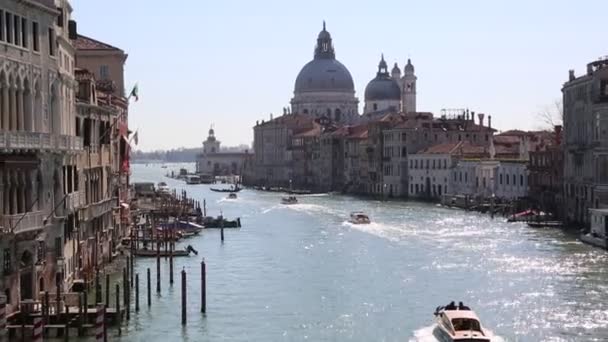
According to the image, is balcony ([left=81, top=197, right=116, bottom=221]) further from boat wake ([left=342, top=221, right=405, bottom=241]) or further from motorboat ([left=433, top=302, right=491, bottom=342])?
boat wake ([left=342, top=221, right=405, bottom=241])

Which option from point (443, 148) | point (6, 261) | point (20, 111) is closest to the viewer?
point (6, 261)

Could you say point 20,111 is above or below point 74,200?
above

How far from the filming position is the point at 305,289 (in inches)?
1159

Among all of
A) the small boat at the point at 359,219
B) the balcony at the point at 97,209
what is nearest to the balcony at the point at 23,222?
the balcony at the point at 97,209

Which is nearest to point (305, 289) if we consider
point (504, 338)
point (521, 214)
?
point (504, 338)

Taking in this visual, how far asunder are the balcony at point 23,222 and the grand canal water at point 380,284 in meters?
2.51

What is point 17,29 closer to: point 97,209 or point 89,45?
point 97,209

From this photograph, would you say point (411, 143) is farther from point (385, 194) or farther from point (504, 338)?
point (504, 338)

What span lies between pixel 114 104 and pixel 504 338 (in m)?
16.3

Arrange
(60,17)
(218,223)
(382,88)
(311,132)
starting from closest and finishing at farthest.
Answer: (60,17), (218,223), (311,132), (382,88)

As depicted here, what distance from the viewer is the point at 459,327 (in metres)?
22.0

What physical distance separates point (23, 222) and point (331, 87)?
106822mm

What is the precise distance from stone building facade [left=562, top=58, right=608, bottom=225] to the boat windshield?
21.9m

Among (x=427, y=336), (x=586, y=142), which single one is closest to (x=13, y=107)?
(x=427, y=336)
